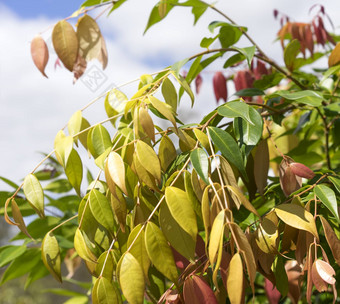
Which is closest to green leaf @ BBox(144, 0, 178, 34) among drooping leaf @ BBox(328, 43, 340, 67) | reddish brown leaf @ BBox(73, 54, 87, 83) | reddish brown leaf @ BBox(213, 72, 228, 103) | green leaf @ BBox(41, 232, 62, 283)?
reddish brown leaf @ BBox(73, 54, 87, 83)

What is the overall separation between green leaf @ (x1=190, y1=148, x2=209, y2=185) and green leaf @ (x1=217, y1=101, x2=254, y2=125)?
82 mm

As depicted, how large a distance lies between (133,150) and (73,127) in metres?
0.13

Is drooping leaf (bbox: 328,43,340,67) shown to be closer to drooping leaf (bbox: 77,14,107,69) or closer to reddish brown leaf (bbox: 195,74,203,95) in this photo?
drooping leaf (bbox: 77,14,107,69)

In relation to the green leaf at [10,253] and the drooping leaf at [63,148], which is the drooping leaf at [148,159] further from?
the green leaf at [10,253]

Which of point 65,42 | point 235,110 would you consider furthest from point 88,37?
point 235,110

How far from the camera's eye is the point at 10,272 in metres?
1.15

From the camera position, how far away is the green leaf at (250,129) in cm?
63

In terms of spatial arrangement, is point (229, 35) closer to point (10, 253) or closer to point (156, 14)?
point (156, 14)

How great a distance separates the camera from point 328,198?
22.7 inches

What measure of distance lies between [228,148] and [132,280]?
0.19 meters

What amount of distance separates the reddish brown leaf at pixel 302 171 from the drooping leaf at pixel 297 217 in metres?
0.13

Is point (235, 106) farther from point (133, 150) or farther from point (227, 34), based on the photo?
point (227, 34)

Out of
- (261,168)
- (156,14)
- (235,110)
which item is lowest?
(261,168)

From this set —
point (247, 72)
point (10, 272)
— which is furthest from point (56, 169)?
point (247, 72)
